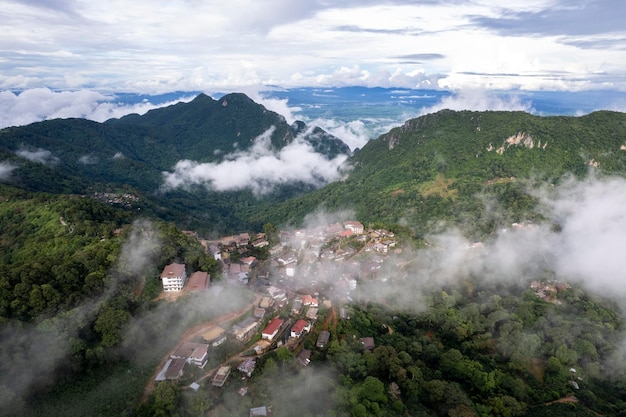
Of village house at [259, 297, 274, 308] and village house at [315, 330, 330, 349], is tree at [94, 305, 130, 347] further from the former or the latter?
village house at [315, 330, 330, 349]

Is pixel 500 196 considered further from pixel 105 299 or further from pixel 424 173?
pixel 105 299

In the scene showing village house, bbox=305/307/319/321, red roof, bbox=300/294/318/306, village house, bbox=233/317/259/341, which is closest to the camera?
village house, bbox=233/317/259/341

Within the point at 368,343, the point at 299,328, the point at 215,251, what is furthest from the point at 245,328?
the point at 215,251

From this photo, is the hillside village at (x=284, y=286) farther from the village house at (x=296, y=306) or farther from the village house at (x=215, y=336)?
the village house at (x=296, y=306)

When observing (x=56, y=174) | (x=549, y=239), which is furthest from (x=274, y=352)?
(x=56, y=174)

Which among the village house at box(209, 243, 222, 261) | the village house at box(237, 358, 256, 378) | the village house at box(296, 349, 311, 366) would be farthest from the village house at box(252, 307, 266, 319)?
the village house at box(209, 243, 222, 261)
